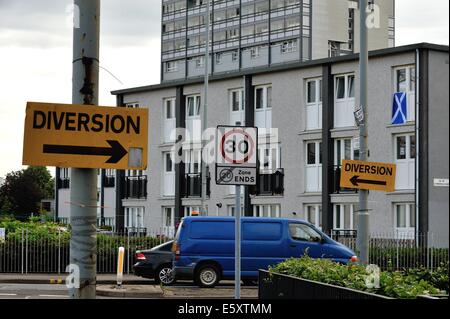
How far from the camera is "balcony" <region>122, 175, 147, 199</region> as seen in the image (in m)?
52.1

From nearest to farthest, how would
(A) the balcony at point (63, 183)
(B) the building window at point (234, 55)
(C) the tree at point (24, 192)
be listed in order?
(A) the balcony at point (63, 183), (C) the tree at point (24, 192), (B) the building window at point (234, 55)

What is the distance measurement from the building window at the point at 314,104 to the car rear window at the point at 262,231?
17112 mm

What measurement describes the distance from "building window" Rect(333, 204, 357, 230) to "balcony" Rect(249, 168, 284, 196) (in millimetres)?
3309

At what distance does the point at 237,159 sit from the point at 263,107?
1281 inches

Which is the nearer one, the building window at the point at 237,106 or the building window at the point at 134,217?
the building window at the point at 237,106

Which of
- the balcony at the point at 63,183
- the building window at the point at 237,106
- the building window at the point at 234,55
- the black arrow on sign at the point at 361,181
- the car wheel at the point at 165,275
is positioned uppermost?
the building window at the point at 234,55

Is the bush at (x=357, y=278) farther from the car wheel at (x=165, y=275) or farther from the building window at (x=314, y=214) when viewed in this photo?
the building window at (x=314, y=214)

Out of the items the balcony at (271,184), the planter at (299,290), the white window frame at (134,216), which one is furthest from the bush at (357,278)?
the white window frame at (134,216)

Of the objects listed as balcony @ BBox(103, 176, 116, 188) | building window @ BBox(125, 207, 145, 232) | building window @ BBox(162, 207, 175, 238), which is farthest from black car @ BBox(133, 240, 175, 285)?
balcony @ BBox(103, 176, 116, 188)

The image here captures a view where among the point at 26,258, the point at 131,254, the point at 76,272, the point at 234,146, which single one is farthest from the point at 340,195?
the point at 76,272

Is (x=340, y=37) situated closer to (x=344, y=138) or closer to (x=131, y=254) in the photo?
(x=344, y=138)

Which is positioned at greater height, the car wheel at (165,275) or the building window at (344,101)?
the building window at (344,101)

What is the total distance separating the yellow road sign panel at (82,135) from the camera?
586 centimetres

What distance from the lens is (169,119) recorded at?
50.7 meters
